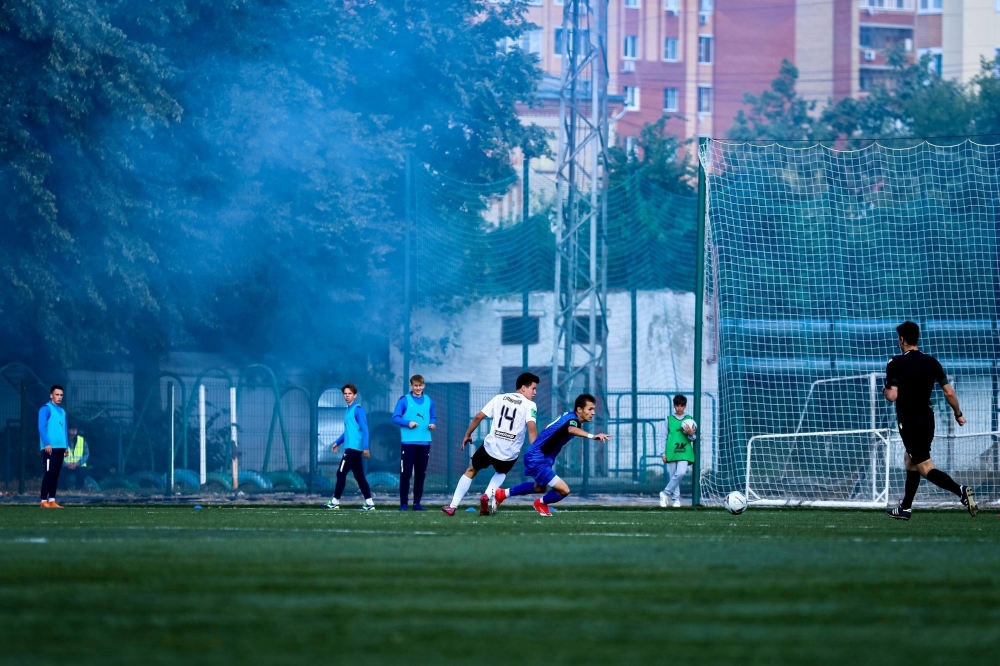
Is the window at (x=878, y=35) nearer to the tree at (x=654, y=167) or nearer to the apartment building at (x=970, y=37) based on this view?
the apartment building at (x=970, y=37)

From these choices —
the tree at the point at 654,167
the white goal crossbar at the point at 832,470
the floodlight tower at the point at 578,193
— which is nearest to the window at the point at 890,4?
the tree at the point at 654,167

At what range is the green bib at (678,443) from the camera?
19.1 metres

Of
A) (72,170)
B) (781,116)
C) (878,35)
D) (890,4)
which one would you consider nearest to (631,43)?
(878,35)

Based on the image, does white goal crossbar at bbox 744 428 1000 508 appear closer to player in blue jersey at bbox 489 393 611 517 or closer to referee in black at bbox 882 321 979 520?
player in blue jersey at bbox 489 393 611 517

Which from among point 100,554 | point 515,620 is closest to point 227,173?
point 100,554

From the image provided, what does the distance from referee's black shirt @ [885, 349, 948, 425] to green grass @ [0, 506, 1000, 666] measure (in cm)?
220

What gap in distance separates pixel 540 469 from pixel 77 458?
13.3 metres

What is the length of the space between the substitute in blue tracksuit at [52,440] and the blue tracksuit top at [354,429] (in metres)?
3.99

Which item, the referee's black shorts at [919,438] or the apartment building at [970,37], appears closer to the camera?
the referee's black shorts at [919,438]

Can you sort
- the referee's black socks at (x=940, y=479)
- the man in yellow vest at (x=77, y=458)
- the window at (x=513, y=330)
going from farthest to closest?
the window at (x=513, y=330) → the man in yellow vest at (x=77, y=458) → the referee's black socks at (x=940, y=479)

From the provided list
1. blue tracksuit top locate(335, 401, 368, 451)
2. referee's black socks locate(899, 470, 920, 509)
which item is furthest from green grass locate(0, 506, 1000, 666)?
blue tracksuit top locate(335, 401, 368, 451)

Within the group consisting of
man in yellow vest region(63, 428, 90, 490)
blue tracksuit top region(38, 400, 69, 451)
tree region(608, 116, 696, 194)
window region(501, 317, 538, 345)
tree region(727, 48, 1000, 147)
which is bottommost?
man in yellow vest region(63, 428, 90, 490)

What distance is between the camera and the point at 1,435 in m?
25.4

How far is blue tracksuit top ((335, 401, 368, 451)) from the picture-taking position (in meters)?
18.0
